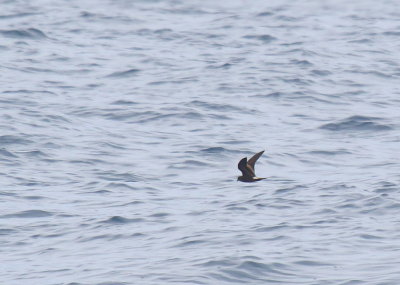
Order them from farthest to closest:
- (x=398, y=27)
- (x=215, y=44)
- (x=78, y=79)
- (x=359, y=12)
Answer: (x=359, y=12), (x=398, y=27), (x=215, y=44), (x=78, y=79)

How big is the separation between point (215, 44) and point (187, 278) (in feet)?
55.8

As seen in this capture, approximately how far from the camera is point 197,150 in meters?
17.3

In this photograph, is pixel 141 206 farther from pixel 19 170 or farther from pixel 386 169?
pixel 386 169

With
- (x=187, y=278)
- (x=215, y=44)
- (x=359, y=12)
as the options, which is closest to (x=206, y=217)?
(x=187, y=278)

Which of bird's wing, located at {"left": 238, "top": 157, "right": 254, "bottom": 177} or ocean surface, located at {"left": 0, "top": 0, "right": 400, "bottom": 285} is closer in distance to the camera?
ocean surface, located at {"left": 0, "top": 0, "right": 400, "bottom": 285}

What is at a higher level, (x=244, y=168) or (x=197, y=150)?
(x=244, y=168)

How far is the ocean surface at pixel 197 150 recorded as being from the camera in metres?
12.0

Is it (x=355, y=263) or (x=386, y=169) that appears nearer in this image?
(x=355, y=263)

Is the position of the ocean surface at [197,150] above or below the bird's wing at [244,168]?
below

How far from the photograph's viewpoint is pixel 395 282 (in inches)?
429

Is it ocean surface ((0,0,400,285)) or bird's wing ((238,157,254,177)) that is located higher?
bird's wing ((238,157,254,177))

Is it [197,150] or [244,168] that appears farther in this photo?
[197,150]

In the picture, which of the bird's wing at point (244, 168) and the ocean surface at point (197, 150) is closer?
the ocean surface at point (197, 150)

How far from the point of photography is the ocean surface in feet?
39.3
